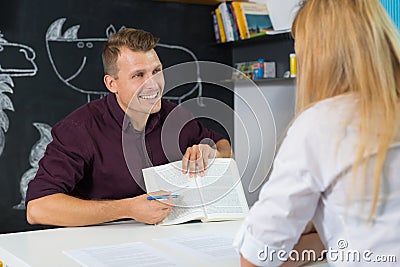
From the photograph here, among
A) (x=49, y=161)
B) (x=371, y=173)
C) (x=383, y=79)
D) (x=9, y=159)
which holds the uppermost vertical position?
(x=383, y=79)

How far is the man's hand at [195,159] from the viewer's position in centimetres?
196

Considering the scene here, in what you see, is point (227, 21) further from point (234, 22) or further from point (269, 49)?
point (269, 49)

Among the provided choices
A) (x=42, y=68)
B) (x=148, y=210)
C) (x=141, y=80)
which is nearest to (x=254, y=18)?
(x=42, y=68)

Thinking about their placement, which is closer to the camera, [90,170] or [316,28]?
[316,28]

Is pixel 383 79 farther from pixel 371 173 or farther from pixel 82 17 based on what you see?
pixel 82 17

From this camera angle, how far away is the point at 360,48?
97cm

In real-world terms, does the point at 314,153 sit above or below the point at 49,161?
above

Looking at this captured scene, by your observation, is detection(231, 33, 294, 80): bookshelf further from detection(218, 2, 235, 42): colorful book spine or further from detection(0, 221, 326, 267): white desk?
detection(0, 221, 326, 267): white desk

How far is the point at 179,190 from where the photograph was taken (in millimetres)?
1917

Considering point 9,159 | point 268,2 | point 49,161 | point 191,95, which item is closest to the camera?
point 49,161

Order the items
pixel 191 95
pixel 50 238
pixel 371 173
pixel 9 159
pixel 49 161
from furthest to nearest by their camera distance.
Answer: pixel 191 95
pixel 9 159
pixel 49 161
pixel 50 238
pixel 371 173

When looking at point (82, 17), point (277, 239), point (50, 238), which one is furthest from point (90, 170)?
point (82, 17)

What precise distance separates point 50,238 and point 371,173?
1056mm

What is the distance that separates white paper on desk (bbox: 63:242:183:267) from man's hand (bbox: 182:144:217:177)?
1.37 feet
